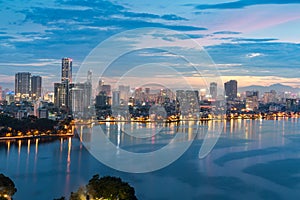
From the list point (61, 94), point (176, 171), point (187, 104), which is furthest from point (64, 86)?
point (176, 171)

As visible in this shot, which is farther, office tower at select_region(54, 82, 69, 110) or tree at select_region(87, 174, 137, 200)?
office tower at select_region(54, 82, 69, 110)

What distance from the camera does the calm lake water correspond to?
4.10 metres

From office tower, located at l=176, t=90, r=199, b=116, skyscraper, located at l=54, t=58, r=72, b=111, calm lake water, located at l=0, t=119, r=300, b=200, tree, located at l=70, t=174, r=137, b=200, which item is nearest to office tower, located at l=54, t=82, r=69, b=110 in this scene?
skyscraper, located at l=54, t=58, r=72, b=111

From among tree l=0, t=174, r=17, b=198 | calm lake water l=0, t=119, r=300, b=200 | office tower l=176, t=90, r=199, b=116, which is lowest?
calm lake water l=0, t=119, r=300, b=200

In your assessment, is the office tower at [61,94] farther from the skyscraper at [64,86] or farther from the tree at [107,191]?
the tree at [107,191]

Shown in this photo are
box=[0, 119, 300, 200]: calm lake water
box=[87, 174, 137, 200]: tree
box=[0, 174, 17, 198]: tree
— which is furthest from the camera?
box=[0, 119, 300, 200]: calm lake water

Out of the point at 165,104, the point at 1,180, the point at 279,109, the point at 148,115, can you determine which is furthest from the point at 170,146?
the point at 279,109

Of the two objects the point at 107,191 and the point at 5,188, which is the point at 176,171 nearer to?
the point at 107,191

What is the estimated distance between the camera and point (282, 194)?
13.6ft

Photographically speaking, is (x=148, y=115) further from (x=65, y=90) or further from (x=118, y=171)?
(x=118, y=171)

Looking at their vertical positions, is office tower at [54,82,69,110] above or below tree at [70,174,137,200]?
above

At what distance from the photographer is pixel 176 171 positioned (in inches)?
199

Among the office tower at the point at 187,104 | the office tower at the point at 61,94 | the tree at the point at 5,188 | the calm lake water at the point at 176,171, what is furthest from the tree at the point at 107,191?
the office tower at the point at 61,94

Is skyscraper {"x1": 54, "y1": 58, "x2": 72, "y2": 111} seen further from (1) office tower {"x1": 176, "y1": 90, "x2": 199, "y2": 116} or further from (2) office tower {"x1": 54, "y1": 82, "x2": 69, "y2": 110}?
(1) office tower {"x1": 176, "y1": 90, "x2": 199, "y2": 116}
